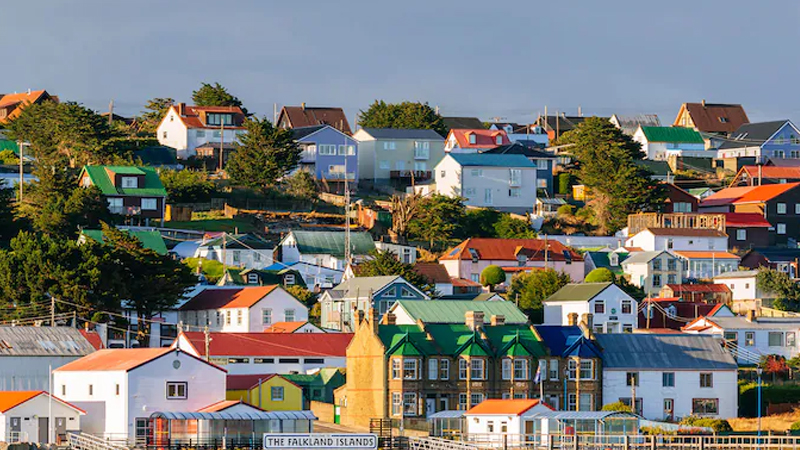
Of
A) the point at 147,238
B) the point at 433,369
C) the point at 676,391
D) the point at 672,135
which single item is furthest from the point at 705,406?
the point at 672,135

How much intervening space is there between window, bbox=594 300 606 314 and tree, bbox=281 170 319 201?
39469 millimetres

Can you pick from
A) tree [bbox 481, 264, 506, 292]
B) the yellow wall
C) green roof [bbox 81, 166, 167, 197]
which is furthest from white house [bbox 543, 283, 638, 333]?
green roof [bbox 81, 166, 167, 197]

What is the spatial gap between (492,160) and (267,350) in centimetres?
5390

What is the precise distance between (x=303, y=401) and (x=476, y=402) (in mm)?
8864

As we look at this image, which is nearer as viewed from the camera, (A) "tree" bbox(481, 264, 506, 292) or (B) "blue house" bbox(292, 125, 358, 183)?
(A) "tree" bbox(481, 264, 506, 292)

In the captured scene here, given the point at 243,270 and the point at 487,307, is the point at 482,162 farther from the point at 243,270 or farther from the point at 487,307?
the point at 487,307

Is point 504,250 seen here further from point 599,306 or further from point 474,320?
point 474,320

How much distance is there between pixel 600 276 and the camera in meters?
112

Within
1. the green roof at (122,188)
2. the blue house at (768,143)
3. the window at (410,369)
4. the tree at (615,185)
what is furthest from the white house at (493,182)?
the window at (410,369)

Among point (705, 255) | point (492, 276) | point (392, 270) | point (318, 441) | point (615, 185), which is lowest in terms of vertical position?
point (318, 441)

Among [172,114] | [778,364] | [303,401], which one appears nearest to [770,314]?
[778,364]

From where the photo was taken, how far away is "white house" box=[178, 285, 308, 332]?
9956 centimetres

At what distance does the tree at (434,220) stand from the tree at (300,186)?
42.2 ft

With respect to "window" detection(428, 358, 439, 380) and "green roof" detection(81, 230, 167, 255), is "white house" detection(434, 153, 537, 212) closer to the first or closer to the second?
"green roof" detection(81, 230, 167, 255)
